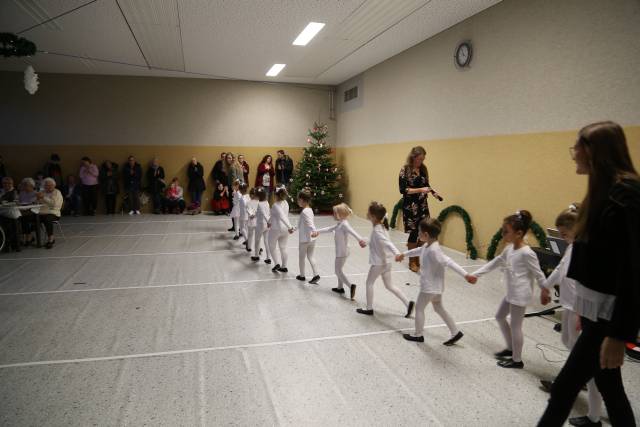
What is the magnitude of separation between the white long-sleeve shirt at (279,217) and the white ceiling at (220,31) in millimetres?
3268

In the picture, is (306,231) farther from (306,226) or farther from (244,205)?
(244,205)

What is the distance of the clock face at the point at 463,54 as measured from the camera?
7125 mm

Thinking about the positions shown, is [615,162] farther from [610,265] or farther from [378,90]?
[378,90]

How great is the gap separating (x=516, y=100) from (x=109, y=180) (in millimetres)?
11149

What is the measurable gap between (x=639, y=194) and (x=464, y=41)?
648 cm

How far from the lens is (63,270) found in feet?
20.0

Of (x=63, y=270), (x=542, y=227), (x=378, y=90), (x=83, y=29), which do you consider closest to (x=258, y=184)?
(x=378, y=90)

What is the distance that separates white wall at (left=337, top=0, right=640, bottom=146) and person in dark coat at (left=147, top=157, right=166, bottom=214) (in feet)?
25.0

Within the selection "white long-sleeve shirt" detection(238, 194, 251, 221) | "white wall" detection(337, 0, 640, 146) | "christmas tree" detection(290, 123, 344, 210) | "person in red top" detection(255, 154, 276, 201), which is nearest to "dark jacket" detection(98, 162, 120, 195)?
"person in red top" detection(255, 154, 276, 201)

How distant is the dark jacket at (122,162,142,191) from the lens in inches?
494

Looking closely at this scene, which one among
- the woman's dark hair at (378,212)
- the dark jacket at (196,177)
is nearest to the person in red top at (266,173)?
the dark jacket at (196,177)

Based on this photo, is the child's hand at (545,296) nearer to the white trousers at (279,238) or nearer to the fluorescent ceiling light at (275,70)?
the white trousers at (279,238)

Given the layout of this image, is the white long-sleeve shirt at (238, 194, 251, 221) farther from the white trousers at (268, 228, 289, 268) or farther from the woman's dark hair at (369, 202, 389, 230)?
the woman's dark hair at (369, 202, 389, 230)

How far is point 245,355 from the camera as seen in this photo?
3.50m
